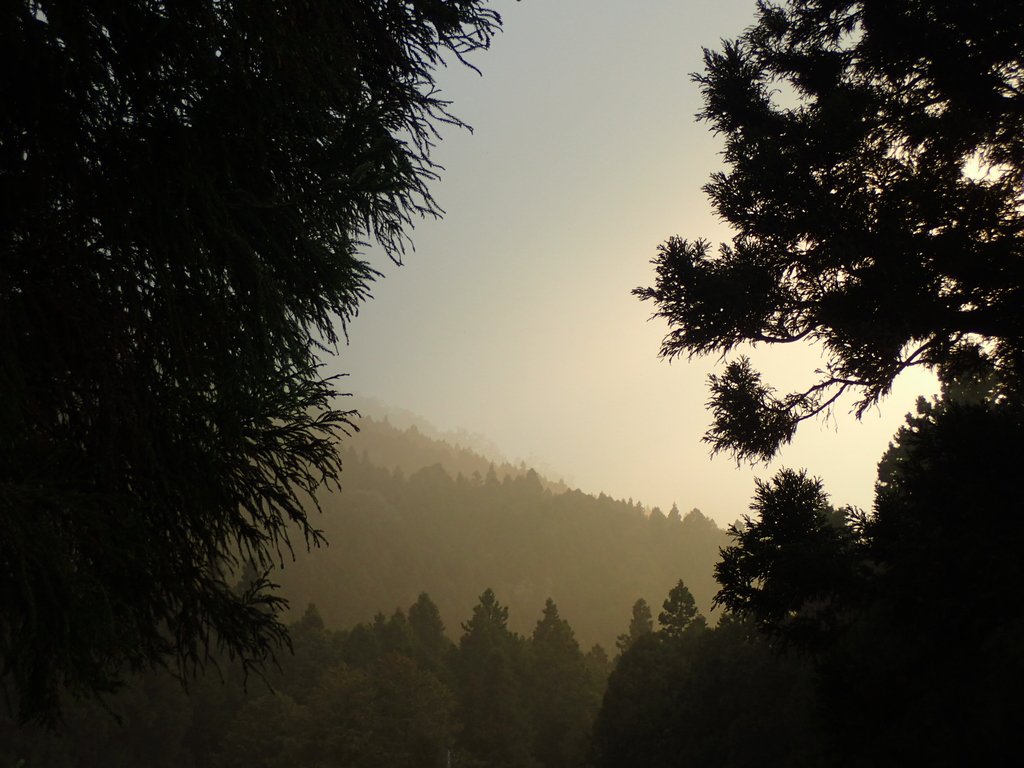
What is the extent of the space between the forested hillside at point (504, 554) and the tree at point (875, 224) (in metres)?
132

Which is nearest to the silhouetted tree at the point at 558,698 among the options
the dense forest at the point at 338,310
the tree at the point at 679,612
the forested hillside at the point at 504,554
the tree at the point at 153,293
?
the tree at the point at 679,612

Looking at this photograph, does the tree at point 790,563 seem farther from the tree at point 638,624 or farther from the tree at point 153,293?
the tree at point 638,624

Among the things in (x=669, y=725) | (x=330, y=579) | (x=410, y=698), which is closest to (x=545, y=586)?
(x=330, y=579)

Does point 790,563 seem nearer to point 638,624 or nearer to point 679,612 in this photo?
point 679,612

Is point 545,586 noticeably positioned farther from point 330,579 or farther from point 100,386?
point 100,386

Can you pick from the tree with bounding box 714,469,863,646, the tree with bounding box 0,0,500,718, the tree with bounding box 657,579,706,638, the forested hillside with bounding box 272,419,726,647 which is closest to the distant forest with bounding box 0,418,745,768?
the tree with bounding box 657,579,706,638

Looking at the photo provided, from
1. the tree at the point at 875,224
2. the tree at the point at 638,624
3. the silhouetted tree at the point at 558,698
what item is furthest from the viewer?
the tree at the point at 638,624

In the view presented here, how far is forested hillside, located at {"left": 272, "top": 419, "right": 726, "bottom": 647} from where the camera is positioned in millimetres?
142125

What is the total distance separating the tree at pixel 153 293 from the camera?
345 centimetres

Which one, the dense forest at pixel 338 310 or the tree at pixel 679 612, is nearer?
the dense forest at pixel 338 310

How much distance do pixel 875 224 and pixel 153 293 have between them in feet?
23.0

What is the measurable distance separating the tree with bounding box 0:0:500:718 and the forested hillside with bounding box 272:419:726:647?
134 meters

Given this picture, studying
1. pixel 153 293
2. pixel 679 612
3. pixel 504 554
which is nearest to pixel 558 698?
pixel 679 612

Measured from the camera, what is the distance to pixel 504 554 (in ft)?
554
